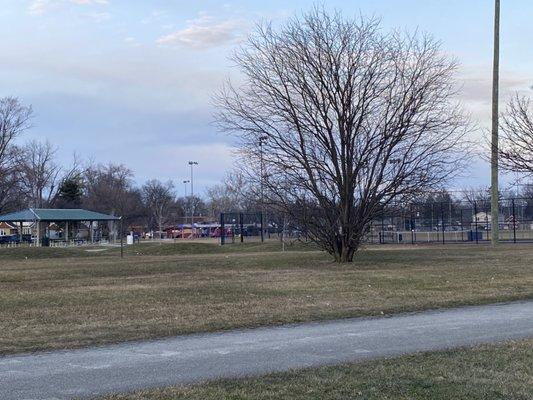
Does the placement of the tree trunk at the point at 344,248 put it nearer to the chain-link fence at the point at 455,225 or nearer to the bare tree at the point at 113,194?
the chain-link fence at the point at 455,225

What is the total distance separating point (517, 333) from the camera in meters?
9.52

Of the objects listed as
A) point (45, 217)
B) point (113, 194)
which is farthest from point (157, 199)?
point (45, 217)

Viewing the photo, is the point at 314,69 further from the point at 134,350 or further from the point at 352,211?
the point at 134,350

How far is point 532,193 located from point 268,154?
38855 mm

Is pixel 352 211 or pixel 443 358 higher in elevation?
pixel 352 211

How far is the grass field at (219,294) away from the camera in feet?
34.3

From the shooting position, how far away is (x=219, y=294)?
1505cm

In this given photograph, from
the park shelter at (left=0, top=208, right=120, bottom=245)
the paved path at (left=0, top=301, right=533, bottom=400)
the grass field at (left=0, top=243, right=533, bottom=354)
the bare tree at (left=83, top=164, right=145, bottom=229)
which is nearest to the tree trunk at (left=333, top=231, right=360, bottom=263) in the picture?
the grass field at (left=0, top=243, right=533, bottom=354)

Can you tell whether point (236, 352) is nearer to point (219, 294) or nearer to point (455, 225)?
point (219, 294)

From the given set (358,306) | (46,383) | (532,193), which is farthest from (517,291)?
(532,193)

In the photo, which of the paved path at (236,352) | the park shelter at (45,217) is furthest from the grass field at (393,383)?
the park shelter at (45,217)

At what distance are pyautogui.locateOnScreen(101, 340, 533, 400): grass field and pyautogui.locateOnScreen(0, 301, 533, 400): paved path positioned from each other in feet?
1.72

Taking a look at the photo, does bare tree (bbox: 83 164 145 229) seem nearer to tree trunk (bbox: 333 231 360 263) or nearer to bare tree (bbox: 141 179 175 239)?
bare tree (bbox: 141 179 175 239)

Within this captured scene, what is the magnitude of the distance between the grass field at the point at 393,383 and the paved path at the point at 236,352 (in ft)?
1.72
